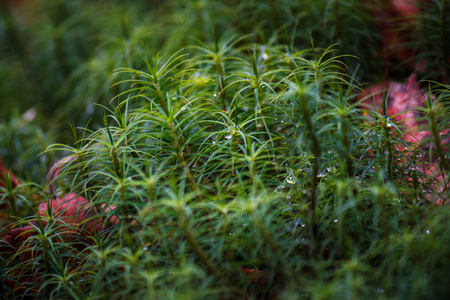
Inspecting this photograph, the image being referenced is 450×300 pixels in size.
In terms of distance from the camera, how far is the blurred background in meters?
2.29

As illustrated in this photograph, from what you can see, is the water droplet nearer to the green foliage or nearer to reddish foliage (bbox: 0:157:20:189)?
the green foliage

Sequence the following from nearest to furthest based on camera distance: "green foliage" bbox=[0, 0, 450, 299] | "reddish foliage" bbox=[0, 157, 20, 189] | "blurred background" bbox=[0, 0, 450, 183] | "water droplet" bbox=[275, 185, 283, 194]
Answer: "green foliage" bbox=[0, 0, 450, 299] → "water droplet" bbox=[275, 185, 283, 194] → "reddish foliage" bbox=[0, 157, 20, 189] → "blurred background" bbox=[0, 0, 450, 183]

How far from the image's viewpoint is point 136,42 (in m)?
2.62

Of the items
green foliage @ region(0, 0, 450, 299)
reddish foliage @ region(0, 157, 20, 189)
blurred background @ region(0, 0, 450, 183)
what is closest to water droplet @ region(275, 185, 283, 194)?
green foliage @ region(0, 0, 450, 299)

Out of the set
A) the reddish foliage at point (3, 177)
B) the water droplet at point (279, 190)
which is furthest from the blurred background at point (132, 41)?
the water droplet at point (279, 190)

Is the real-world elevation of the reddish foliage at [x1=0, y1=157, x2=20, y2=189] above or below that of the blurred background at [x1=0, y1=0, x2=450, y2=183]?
below

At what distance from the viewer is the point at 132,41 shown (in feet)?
8.14

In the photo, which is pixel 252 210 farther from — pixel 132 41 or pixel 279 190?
pixel 132 41

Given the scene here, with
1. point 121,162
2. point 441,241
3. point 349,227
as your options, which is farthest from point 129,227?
point 441,241

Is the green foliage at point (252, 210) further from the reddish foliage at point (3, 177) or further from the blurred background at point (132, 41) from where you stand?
the blurred background at point (132, 41)

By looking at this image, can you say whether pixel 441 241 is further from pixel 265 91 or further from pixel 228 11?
pixel 228 11

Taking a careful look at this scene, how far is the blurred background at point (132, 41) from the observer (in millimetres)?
2287

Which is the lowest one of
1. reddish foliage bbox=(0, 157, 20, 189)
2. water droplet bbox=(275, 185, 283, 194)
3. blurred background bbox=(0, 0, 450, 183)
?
reddish foliage bbox=(0, 157, 20, 189)

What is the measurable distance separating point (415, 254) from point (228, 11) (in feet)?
7.12
